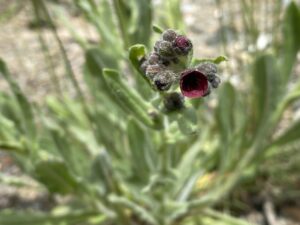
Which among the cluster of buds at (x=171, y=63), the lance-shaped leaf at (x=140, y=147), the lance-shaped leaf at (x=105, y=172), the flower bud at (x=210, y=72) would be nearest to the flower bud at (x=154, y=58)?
the cluster of buds at (x=171, y=63)

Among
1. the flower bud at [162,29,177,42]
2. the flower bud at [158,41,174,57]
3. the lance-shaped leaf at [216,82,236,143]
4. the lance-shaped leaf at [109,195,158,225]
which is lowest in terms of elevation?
the flower bud at [158,41,174,57]

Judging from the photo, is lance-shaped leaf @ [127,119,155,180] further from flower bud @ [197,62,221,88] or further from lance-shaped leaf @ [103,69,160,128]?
flower bud @ [197,62,221,88]

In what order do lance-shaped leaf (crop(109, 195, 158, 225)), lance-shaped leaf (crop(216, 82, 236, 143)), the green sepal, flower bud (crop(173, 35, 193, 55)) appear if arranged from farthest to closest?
lance-shaped leaf (crop(216, 82, 236, 143)) < lance-shaped leaf (crop(109, 195, 158, 225)) < the green sepal < flower bud (crop(173, 35, 193, 55))

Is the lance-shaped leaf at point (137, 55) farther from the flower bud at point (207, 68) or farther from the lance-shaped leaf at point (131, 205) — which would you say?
the lance-shaped leaf at point (131, 205)

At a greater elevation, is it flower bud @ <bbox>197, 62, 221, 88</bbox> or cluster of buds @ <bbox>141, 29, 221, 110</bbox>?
cluster of buds @ <bbox>141, 29, 221, 110</bbox>

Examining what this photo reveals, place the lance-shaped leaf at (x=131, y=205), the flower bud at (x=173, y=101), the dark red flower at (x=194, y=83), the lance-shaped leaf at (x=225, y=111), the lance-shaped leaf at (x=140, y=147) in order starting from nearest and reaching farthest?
the dark red flower at (x=194, y=83) < the flower bud at (x=173, y=101) < the lance-shaped leaf at (x=140, y=147) < the lance-shaped leaf at (x=131, y=205) < the lance-shaped leaf at (x=225, y=111)

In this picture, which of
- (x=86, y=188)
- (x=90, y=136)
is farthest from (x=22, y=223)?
(x=90, y=136)

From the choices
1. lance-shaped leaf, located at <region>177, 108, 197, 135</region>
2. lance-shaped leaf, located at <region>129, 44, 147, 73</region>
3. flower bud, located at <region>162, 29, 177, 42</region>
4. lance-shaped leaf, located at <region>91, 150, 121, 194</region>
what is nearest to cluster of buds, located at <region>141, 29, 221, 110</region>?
flower bud, located at <region>162, 29, 177, 42</region>
